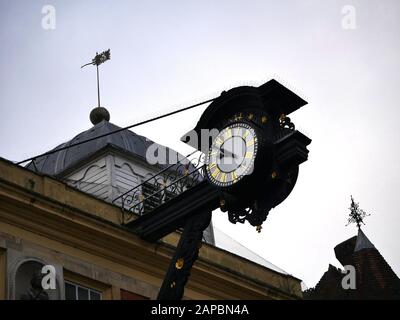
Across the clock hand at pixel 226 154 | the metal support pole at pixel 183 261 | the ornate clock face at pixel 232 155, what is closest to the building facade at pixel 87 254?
the metal support pole at pixel 183 261

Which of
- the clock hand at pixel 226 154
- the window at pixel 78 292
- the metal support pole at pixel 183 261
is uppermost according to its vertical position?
the clock hand at pixel 226 154

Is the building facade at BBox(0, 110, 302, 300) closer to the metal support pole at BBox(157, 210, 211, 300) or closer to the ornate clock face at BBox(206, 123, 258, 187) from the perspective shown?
Answer: the metal support pole at BBox(157, 210, 211, 300)

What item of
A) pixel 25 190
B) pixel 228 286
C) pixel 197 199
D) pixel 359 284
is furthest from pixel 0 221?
pixel 359 284

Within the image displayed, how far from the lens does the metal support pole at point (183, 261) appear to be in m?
22.2

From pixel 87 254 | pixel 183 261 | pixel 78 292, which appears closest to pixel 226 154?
pixel 183 261

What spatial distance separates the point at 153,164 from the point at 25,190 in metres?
8.09

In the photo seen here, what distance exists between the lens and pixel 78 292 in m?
25.3

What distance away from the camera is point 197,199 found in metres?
23.1

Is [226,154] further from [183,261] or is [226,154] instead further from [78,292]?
[78,292]

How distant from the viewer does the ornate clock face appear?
849 inches

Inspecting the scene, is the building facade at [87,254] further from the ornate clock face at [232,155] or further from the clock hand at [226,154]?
the clock hand at [226,154]

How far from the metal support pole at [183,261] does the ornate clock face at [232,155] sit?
1.03 m

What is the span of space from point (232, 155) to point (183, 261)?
2.24 m
